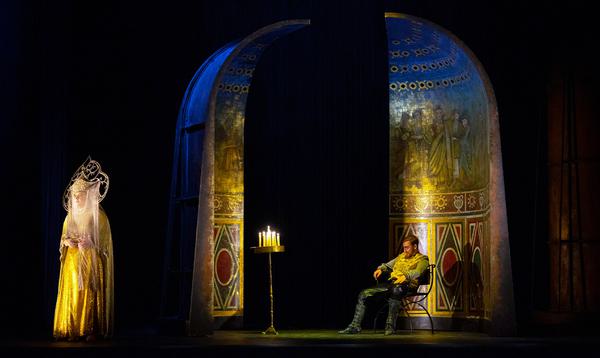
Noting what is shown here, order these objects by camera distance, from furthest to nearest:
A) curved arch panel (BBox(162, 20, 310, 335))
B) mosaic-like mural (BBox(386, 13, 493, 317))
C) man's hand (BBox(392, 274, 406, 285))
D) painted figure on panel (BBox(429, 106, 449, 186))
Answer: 1. painted figure on panel (BBox(429, 106, 449, 186))
2. mosaic-like mural (BBox(386, 13, 493, 317))
3. man's hand (BBox(392, 274, 406, 285))
4. curved arch panel (BBox(162, 20, 310, 335))

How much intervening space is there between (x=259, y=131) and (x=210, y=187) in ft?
6.27

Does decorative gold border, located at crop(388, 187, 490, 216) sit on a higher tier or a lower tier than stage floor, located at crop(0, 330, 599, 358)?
higher

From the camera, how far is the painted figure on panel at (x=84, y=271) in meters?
10.3

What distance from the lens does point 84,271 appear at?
33.8ft

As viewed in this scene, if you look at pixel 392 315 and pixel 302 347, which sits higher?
pixel 392 315

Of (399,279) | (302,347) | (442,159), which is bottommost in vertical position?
(302,347)

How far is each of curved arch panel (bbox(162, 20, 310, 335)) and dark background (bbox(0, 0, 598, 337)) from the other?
0.88ft

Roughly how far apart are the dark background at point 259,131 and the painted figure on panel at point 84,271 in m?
1.48

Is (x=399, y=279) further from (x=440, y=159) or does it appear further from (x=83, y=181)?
(x=83, y=181)

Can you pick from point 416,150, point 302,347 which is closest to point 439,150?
point 416,150

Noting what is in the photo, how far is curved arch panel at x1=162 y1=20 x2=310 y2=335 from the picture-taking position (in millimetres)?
10789

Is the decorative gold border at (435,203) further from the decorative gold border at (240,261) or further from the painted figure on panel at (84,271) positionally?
the painted figure on panel at (84,271)

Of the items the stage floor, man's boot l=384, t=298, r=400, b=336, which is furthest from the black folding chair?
the stage floor

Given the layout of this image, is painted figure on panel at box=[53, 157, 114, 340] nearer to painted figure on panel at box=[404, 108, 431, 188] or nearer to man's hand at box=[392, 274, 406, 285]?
man's hand at box=[392, 274, 406, 285]
